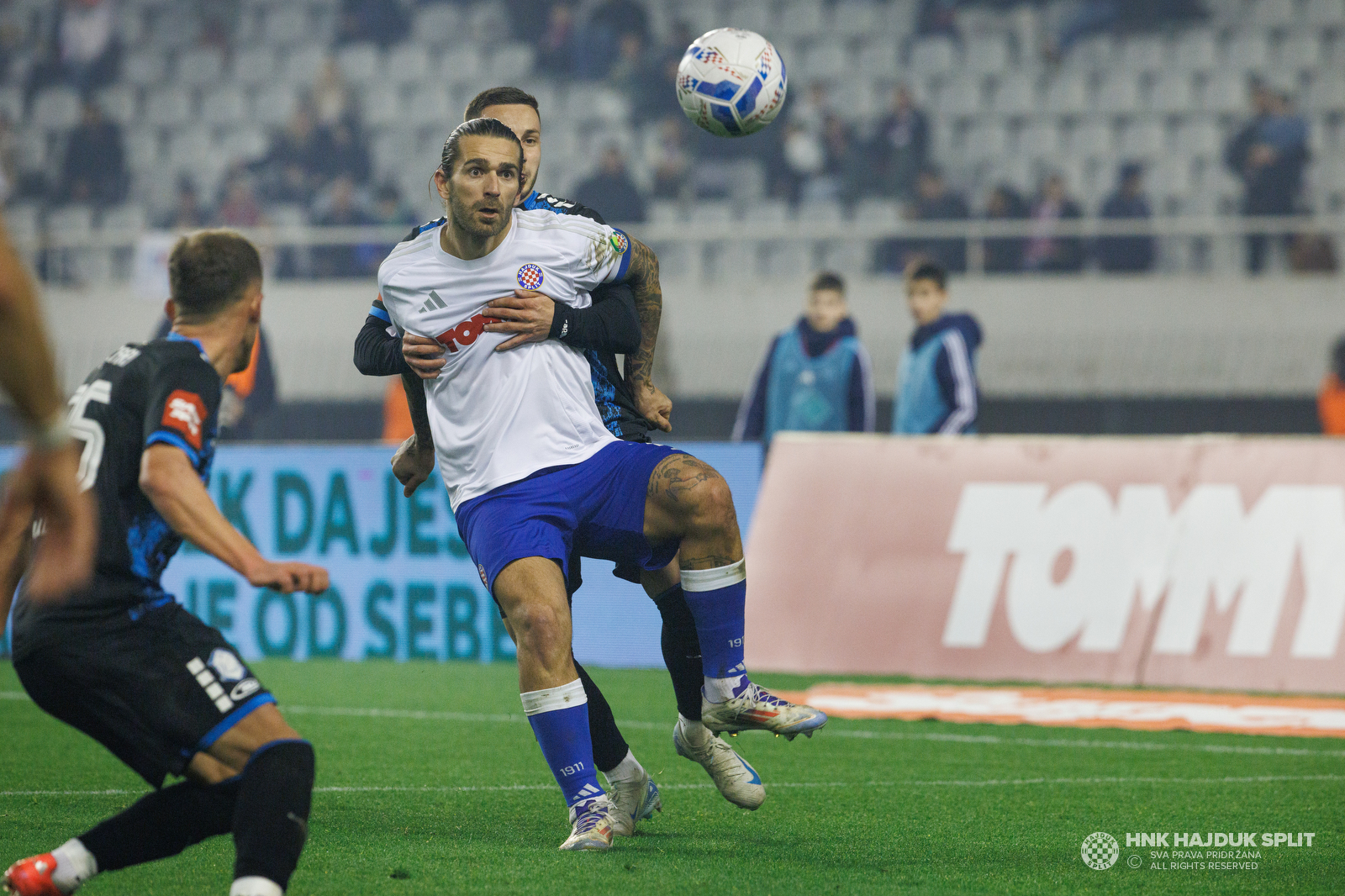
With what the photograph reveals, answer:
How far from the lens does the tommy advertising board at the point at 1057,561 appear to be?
28.7 ft

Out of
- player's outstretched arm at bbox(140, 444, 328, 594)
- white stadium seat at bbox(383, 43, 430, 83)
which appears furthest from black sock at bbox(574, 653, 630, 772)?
white stadium seat at bbox(383, 43, 430, 83)

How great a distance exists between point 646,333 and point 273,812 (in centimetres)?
237

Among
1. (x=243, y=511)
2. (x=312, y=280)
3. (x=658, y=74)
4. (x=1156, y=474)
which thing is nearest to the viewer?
(x=1156, y=474)

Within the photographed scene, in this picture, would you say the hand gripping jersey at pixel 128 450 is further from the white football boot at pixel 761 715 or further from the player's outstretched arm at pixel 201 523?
the white football boot at pixel 761 715

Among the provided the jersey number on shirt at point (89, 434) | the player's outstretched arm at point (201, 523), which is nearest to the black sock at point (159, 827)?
the player's outstretched arm at point (201, 523)

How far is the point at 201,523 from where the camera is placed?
3561mm

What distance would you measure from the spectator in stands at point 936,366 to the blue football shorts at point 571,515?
5.65 meters

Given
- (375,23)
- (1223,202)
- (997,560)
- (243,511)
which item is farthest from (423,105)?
(997,560)

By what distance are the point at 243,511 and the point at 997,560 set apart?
16.1ft

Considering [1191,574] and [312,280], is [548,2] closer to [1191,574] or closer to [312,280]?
[312,280]

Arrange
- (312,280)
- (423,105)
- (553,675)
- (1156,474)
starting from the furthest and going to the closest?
(423,105)
(312,280)
(1156,474)
(553,675)

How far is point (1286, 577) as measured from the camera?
870cm

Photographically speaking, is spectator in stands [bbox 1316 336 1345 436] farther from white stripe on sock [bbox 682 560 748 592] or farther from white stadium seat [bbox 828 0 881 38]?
white stripe on sock [bbox 682 560 748 592]

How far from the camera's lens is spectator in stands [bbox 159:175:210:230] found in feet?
64.0
